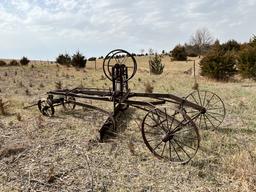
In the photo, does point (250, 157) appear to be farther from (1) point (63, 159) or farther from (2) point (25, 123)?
(2) point (25, 123)

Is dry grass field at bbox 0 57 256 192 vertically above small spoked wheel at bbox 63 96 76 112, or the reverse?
small spoked wheel at bbox 63 96 76 112

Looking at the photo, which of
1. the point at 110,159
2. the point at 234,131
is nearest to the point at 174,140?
the point at 110,159

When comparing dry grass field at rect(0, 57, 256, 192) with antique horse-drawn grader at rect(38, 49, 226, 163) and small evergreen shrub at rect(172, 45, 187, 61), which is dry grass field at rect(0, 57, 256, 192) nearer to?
antique horse-drawn grader at rect(38, 49, 226, 163)

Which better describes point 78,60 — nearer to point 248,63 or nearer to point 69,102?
point 248,63

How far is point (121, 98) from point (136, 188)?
9.69ft

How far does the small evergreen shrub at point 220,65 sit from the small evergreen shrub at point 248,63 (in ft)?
1.49

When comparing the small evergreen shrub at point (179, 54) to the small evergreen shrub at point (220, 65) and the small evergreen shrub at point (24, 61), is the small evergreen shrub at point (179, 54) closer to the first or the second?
the small evergreen shrub at point (24, 61)

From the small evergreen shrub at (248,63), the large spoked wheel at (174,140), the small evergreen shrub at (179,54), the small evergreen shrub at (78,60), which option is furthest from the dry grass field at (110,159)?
the small evergreen shrub at (179,54)

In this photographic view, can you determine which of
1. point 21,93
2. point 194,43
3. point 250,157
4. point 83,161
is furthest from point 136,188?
point 194,43

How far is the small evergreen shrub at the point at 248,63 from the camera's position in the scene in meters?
15.7

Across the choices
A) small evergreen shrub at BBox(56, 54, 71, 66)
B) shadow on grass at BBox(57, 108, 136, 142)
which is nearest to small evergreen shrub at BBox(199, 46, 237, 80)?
shadow on grass at BBox(57, 108, 136, 142)

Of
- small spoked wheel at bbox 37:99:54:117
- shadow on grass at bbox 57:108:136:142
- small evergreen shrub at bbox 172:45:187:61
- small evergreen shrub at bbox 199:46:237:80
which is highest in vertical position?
small evergreen shrub at bbox 172:45:187:61

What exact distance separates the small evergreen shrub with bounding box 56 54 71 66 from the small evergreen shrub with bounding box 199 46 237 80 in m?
13.4

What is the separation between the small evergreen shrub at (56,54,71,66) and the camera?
2697cm
